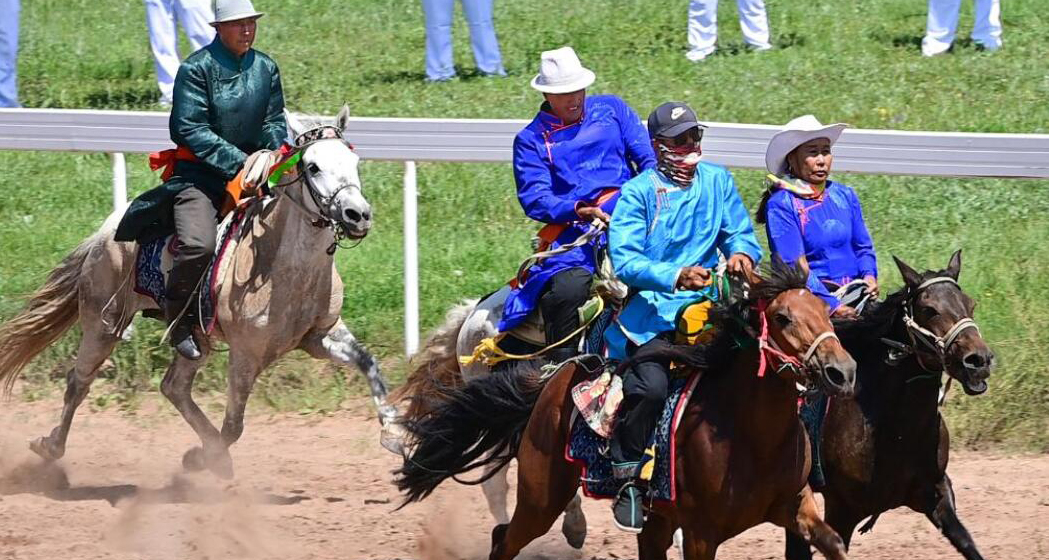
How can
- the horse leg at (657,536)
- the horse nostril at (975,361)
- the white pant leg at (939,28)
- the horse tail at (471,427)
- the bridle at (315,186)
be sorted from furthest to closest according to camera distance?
the white pant leg at (939,28) → the bridle at (315,186) → the horse tail at (471,427) → the horse leg at (657,536) → the horse nostril at (975,361)

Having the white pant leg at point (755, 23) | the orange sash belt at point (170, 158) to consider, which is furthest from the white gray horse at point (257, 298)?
the white pant leg at point (755, 23)

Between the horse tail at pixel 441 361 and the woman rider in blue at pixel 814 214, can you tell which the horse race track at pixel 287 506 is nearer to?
the horse tail at pixel 441 361

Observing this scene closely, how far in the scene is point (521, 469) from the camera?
21.7 ft

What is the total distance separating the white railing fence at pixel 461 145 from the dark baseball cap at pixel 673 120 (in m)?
3.64

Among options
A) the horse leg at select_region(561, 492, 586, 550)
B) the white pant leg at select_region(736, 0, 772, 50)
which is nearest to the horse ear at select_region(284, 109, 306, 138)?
the horse leg at select_region(561, 492, 586, 550)

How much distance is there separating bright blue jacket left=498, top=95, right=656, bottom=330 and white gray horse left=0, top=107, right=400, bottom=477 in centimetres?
100

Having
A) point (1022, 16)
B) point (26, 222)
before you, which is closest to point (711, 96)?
point (1022, 16)

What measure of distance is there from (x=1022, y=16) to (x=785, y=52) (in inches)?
115

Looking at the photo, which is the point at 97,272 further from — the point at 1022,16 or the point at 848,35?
the point at 1022,16

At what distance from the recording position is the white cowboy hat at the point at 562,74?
7.25m

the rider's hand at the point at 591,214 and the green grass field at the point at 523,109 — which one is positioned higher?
the rider's hand at the point at 591,214

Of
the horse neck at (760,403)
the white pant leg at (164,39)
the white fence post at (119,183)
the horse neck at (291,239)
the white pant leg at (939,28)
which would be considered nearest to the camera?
the horse neck at (760,403)

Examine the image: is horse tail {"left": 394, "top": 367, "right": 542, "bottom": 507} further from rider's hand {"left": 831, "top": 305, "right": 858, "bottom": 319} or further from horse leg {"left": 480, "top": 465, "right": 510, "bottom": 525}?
rider's hand {"left": 831, "top": 305, "right": 858, "bottom": 319}

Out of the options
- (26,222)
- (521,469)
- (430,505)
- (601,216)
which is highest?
(601,216)
